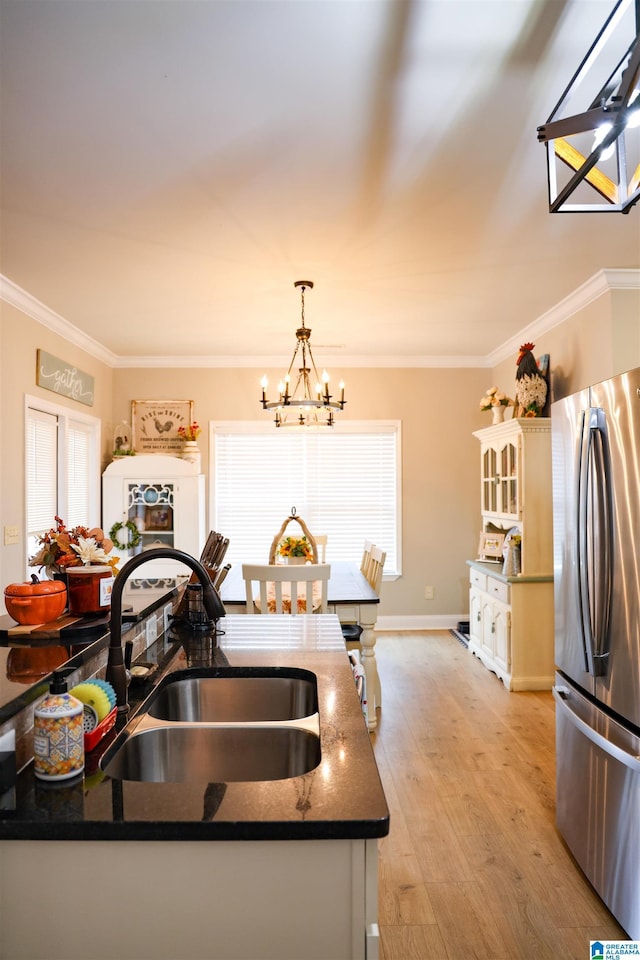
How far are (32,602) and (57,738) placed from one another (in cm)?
58

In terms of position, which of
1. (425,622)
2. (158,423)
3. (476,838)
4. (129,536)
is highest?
(158,423)

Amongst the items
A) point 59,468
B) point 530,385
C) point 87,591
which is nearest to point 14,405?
point 59,468

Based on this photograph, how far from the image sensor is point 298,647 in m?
2.10

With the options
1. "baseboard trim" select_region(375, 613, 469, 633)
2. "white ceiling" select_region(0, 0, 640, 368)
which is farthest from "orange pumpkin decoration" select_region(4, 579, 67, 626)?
"baseboard trim" select_region(375, 613, 469, 633)

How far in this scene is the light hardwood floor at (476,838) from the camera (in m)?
2.06

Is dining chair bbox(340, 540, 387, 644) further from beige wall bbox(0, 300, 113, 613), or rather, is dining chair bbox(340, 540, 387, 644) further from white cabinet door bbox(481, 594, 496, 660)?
beige wall bbox(0, 300, 113, 613)

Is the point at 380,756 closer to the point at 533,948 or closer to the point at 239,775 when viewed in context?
the point at 533,948

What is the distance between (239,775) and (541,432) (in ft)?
12.1

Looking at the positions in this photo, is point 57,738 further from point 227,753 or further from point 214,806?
point 227,753

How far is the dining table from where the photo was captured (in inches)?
143

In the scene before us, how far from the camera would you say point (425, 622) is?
21.0 ft

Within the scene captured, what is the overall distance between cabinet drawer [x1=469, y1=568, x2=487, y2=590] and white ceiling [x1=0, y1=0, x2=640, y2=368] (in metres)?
2.04

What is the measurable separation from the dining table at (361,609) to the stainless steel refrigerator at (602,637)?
1270 mm

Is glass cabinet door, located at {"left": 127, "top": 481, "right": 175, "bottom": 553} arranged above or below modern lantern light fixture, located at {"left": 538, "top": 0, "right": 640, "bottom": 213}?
below
